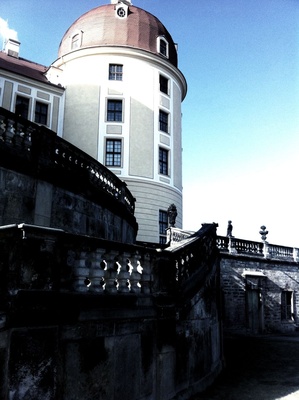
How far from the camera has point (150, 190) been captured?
26.0 m

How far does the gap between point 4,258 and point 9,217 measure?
417 centimetres

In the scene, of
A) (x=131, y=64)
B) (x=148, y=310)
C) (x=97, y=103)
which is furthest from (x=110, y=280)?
(x=131, y=64)

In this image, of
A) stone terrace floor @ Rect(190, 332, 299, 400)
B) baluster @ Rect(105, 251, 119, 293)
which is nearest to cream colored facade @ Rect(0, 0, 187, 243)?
stone terrace floor @ Rect(190, 332, 299, 400)

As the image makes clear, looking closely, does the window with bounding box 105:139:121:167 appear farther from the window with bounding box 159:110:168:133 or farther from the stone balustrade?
the stone balustrade

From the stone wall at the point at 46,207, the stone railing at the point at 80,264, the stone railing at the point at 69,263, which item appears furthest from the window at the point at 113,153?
the stone railing at the point at 69,263

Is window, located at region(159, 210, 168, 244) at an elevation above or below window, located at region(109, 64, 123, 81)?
below

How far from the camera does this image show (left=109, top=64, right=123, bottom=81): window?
27.9 m

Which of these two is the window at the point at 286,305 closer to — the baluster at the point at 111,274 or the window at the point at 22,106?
the window at the point at 22,106

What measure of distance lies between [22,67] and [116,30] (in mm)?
7577

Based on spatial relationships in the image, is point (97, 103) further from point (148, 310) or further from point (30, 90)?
point (148, 310)

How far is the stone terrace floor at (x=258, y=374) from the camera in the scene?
7.77 m

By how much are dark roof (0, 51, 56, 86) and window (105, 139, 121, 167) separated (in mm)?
6360

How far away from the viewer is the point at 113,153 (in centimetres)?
2648

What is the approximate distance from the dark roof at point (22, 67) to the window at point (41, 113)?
1.69 m
